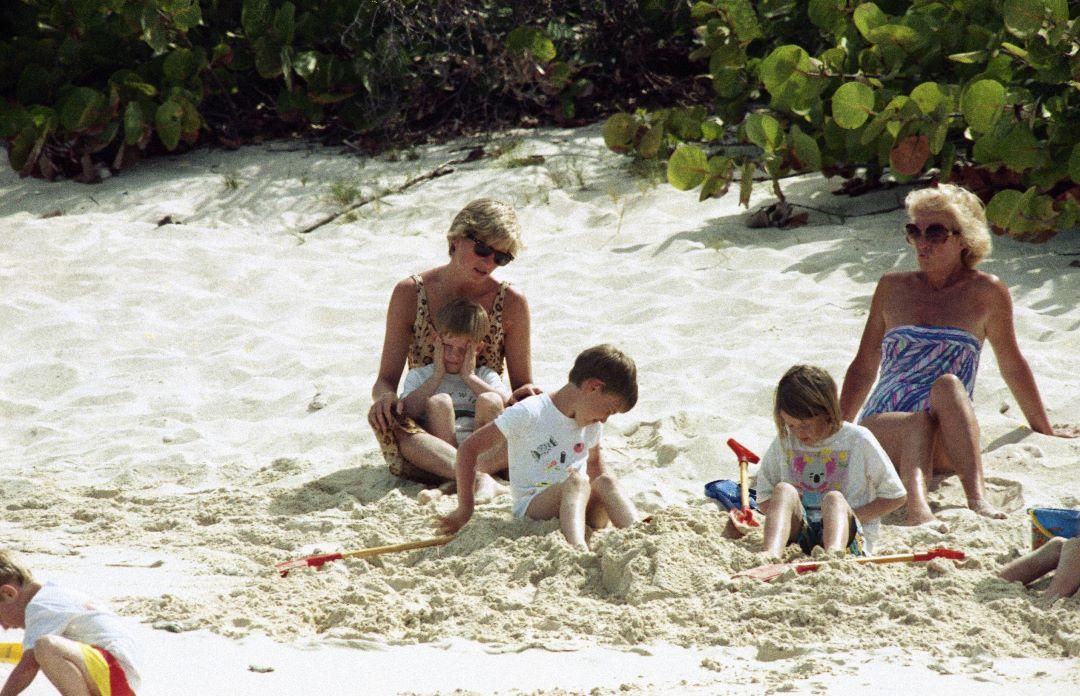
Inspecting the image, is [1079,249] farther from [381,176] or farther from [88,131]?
[88,131]

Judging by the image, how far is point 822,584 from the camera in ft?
11.2

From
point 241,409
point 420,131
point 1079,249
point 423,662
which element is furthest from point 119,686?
point 420,131

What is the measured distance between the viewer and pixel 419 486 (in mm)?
4758

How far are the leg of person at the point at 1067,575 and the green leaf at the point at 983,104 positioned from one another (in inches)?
116

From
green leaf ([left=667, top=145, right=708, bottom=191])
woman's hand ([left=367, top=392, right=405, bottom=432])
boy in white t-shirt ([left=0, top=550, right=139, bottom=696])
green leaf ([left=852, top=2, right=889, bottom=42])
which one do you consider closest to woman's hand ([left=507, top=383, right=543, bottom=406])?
woman's hand ([left=367, top=392, right=405, bottom=432])

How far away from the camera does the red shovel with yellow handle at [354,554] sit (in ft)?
12.6

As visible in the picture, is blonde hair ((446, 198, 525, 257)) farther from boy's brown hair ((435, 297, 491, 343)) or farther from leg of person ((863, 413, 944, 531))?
leg of person ((863, 413, 944, 531))

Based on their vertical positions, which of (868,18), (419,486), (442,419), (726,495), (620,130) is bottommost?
(419,486)

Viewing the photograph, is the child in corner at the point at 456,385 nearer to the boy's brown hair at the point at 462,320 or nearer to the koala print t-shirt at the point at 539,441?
the boy's brown hair at the point at 462,320

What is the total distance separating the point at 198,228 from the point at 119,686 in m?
5.44

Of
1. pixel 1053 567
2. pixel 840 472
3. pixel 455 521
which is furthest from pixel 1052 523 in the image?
pixel 455 521

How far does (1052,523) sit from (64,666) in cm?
238

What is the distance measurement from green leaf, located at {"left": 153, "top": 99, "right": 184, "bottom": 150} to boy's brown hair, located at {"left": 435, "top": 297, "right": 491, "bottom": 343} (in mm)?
4259

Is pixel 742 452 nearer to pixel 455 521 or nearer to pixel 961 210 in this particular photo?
pixel 455 521
